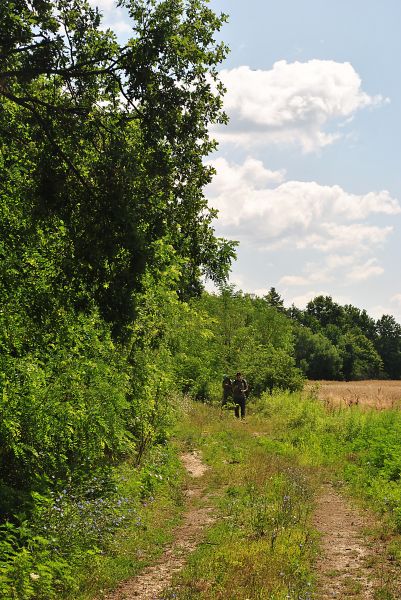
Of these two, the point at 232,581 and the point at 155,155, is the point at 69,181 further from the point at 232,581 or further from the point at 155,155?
the point at 232,581

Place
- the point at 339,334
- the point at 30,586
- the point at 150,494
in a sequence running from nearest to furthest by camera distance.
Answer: the point at 30,586, the point at 150,494, the point at 339,334

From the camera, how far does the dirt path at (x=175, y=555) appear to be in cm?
779

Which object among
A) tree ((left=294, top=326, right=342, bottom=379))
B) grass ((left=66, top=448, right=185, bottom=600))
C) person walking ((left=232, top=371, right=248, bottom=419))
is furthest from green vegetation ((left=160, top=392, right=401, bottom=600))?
tree ((left=294, top=326, right=342, bottom=379))

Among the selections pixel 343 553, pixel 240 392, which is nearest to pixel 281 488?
pixel 343 553

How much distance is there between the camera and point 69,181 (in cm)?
917

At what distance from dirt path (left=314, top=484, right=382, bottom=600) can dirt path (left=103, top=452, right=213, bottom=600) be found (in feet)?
6.94

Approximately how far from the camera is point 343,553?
948 cm

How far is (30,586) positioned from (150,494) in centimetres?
550

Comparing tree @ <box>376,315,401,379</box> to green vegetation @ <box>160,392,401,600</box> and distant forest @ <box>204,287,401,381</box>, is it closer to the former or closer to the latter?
distant forest @ <box>204,287,401,381</box>

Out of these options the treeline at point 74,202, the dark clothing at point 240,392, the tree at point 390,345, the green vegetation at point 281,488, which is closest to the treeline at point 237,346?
the dark clothing at point 240,392

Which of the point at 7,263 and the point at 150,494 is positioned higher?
the point at 7,263

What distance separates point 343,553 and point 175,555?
2.74 m

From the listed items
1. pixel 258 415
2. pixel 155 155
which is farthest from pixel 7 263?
pixel 258 415

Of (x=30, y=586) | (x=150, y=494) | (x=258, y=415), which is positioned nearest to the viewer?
(x=30, y=586)
